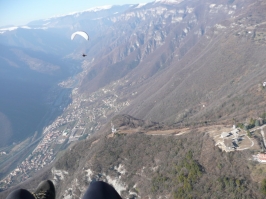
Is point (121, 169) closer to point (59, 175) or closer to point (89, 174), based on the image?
point (89, 174)

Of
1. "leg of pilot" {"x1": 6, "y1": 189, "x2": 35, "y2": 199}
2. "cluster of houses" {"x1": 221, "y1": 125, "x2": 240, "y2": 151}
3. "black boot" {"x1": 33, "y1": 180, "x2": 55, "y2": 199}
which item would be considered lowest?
"cluster of houses" {"x1": 221, "y1": 125, "x2": 240, "y2": 151}

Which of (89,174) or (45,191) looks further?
(89,174)

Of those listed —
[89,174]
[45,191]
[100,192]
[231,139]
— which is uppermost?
[100,192]

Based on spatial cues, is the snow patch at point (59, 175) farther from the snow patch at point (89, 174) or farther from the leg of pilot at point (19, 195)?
the leg of pilot at point (19, 195)

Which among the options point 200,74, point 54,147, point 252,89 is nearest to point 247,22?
point 200,74

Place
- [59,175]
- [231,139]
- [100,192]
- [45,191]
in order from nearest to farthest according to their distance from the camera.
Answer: [100,192] < [45,191] < [231,139] < [59,175]

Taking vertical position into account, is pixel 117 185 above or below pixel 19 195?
below

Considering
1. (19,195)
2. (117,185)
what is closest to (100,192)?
(19,195)

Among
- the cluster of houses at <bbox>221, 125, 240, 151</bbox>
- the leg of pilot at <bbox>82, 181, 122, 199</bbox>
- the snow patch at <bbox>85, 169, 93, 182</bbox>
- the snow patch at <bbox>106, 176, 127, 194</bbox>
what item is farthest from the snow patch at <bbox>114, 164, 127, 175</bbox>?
the leg of pilot at <bbox>82, 181, 122, 199</bbox>

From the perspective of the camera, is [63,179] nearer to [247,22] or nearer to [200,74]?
[200,74]

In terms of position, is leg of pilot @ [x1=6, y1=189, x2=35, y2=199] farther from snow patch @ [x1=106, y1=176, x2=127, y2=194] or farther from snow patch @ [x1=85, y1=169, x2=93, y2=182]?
snow patch @ [x1=85, y1=169, x2=93, y2=182]

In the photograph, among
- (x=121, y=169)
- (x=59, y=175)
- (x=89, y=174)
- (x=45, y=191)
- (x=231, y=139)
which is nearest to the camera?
(x=45, y=191)
